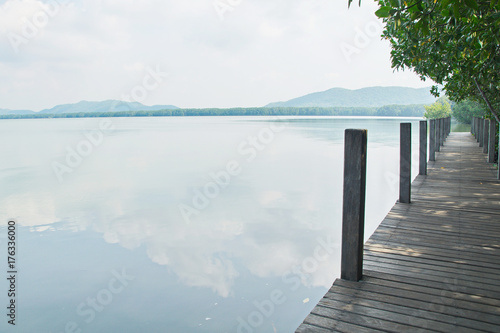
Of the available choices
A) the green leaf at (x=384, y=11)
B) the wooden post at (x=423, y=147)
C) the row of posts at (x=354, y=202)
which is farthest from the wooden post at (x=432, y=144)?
the green leaf at (x=384, y=11)

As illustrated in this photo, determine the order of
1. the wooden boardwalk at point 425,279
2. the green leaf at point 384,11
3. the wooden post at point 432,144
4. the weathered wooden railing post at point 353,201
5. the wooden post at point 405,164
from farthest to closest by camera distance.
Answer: the wooden post at point 432,144 < the wooden post at point 405,164 < the weathered wooden railing post at point 353,201 < the green leaf at point 384,11 < the wooden boardwalk at point 425,279

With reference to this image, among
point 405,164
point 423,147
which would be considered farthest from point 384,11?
point 423,147

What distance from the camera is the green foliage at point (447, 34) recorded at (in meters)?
3.19

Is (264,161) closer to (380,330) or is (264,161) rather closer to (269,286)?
(269,286)

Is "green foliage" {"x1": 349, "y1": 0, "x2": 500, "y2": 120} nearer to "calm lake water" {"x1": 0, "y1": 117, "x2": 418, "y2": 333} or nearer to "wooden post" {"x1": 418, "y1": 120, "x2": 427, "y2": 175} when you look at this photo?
"wooden post" {"x1": 418, "y1": 120, "x2": 427, "y2": 175}

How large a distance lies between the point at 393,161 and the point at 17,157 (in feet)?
65.7

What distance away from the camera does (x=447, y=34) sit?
17.4 feet

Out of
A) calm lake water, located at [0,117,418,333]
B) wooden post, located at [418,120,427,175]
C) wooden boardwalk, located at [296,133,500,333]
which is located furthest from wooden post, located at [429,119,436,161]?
wooden boardwalk, located at [296,133,500,333]

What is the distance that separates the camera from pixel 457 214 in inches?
231

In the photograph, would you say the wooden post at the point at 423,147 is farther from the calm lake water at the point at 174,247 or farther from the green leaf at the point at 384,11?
the green leaf at the point at 384,11

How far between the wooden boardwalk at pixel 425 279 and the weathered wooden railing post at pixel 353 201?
15cm

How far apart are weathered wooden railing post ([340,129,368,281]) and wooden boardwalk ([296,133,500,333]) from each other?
15 centimetres

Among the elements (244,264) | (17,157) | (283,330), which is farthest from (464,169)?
(17,157)

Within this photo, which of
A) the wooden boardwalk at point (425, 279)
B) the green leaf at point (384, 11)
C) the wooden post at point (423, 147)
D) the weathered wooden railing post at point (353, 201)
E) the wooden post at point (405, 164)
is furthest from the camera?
the wooden post at point (423, 147)
